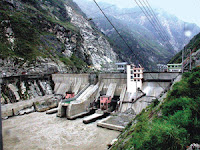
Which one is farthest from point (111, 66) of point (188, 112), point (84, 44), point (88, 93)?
point (188, 112)

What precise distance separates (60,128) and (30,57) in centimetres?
2474

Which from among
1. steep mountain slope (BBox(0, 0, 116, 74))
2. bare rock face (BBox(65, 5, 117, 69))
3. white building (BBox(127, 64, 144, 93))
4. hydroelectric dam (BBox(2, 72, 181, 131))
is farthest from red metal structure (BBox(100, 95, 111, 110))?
bare rock face (BBox(65, 5, 117, 69))

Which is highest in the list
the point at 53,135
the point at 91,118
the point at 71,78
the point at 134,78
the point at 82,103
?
the point at 134,78

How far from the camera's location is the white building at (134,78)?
23.4 metres

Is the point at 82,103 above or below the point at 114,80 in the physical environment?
below

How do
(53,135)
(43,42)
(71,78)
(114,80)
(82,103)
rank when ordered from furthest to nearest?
(43,42) < (71,78) < (114,80) < (82,103) < (53,135)

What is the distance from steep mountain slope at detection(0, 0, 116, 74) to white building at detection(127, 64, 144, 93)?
22753 mm

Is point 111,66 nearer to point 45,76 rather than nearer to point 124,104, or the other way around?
point 45,76

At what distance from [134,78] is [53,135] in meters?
14.4

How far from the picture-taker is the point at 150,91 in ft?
74.9

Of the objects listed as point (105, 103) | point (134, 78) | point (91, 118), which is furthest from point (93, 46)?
point (91, 118)

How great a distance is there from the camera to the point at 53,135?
1539 cm

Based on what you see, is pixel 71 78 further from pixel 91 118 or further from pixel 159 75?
pixel 159 75

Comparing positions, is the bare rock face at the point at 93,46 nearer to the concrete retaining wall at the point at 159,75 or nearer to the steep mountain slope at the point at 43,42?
the steep mountain slope at the point at 43,42
